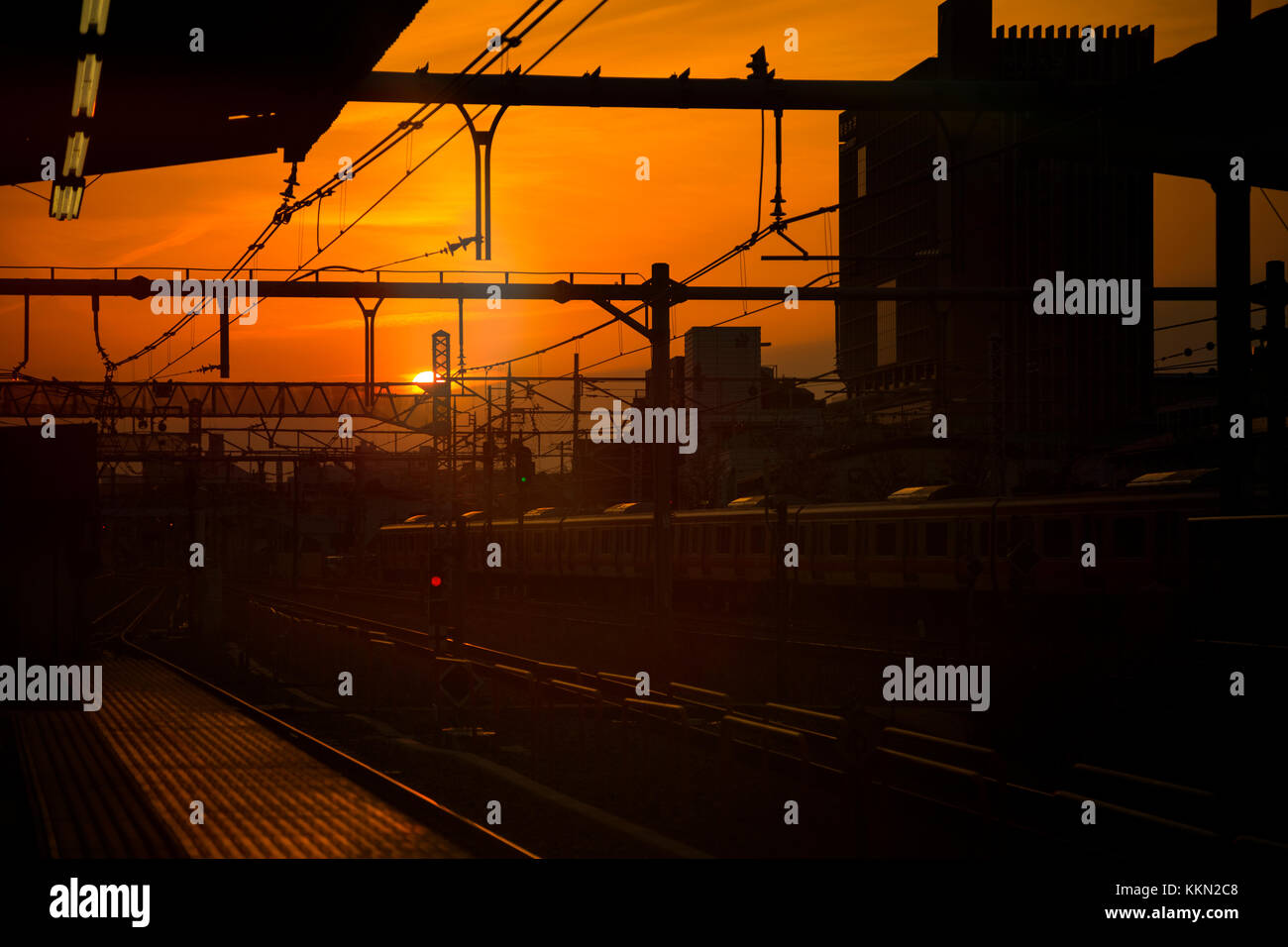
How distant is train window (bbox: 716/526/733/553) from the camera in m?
41.0

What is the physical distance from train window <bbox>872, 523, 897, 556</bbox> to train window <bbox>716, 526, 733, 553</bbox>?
6.79 metres

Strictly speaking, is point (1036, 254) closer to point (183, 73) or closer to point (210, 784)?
point (210, 784)

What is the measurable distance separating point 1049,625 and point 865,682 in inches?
363

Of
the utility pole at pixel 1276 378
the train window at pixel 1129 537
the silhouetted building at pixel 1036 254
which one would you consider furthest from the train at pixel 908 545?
the silhouetted building at pixel 1036 254

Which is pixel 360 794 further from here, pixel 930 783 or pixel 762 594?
pixel 762 594

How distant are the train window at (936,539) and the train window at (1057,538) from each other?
3300 millimetres

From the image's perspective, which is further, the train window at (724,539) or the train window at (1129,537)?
the train window at (724,539)

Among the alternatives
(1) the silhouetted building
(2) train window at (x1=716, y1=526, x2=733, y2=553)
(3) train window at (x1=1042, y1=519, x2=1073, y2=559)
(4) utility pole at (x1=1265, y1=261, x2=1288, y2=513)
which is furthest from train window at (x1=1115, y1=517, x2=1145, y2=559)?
(1) the silhouetted building

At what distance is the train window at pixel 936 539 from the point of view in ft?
106

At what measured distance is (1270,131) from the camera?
1580 centimetres

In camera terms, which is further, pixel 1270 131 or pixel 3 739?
pixel 1270 131

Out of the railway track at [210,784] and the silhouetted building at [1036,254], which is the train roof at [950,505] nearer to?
the railway track at [210,784]

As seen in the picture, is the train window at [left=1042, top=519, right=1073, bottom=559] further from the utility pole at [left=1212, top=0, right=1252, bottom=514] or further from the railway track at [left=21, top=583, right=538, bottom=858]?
the railway track at [left=21, top=583, right=538, bottom=858]
